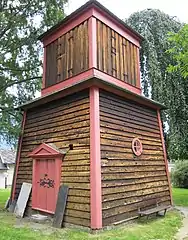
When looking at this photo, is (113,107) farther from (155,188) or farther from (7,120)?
(7,120)

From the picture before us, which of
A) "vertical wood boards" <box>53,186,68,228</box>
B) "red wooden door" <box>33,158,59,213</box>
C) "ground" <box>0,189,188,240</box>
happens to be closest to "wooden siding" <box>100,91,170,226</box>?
"ground" <box>0,189,188,240</box>

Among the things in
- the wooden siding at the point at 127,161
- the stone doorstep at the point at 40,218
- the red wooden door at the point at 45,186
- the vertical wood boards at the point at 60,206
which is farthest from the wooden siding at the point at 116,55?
the stone doorstep at the point at 40,218

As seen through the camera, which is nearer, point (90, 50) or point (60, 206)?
point (60, 206)

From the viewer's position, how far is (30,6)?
10.3 meters

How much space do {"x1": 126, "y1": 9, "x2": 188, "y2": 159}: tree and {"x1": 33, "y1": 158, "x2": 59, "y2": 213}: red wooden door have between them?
6.56 metres

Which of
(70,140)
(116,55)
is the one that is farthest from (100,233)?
(116,55)

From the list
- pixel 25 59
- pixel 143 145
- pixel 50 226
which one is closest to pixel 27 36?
pixel 25 59

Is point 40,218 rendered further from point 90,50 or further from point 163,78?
point 163,78

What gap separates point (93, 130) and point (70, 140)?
1.05 meters

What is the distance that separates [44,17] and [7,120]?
4952mm

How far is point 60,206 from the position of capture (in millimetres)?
6785

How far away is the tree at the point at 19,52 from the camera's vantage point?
9.85 m

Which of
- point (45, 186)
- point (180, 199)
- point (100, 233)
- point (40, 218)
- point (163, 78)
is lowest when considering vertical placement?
point (100, 233)

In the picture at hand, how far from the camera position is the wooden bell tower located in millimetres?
6484
